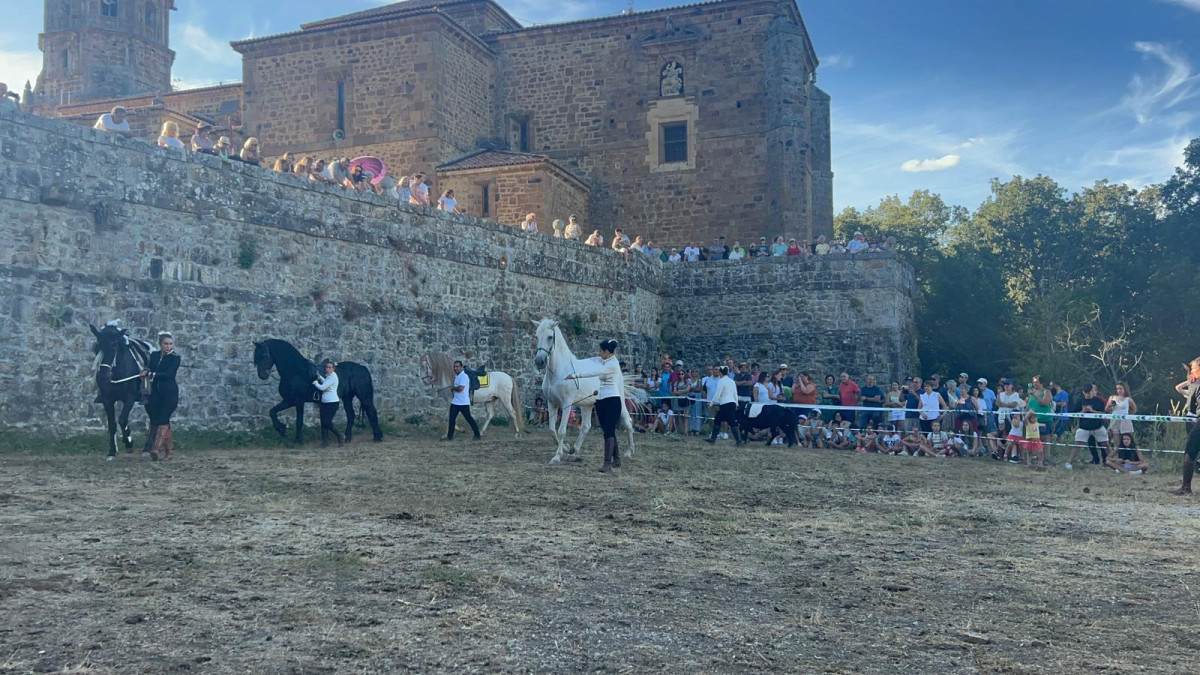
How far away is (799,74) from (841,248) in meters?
7.99

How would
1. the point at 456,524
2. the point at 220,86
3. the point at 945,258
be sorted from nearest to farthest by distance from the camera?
the point at 456,524
the point at 945,258
the point at 220,86

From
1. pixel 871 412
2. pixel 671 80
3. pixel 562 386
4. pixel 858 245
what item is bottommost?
pixel 871 412

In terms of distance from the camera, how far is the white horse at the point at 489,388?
16.5m

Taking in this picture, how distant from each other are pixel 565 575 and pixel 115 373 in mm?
7785

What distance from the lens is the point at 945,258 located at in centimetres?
3328

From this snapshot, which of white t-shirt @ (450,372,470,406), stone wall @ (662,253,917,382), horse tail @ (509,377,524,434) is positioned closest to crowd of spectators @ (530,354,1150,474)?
horse tail @ (509,377,524,434)

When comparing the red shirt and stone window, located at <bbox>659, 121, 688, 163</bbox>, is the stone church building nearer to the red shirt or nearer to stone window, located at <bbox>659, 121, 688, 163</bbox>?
stone window, located at <bbox>659, 121, 688, 163</bbox>

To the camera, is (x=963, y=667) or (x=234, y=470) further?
(x=234, y=470)

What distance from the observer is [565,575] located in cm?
615

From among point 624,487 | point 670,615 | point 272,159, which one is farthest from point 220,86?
point 670,615

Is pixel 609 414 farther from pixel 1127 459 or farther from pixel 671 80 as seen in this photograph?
pixel 671 80

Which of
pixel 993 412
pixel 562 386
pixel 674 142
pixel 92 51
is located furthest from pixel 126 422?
pixel 92 51

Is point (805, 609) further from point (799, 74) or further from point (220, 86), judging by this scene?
point (220, 86)

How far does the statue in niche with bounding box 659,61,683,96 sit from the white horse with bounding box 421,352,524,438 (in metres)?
17.3
